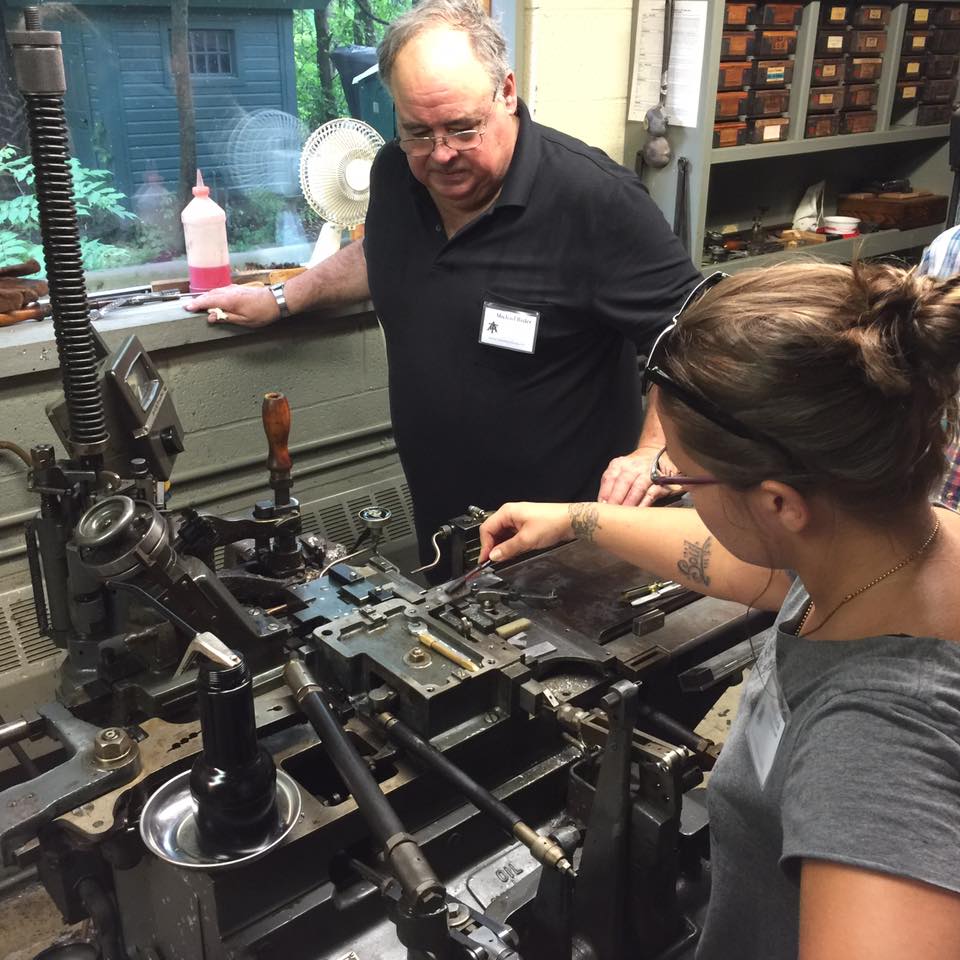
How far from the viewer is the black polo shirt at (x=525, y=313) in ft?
6.13

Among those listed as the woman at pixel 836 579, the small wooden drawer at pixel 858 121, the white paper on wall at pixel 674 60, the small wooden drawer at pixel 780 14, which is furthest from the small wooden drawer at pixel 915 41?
the woman at pixel 836 579

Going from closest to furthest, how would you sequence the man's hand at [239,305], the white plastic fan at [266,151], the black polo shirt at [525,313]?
the black polo shirt at [525,313] → the man's hand at [239,305] → the white plastic fan at [266,151]

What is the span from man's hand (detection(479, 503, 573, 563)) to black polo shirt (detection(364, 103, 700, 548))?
59cm

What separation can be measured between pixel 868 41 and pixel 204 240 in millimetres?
2438

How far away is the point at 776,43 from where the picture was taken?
305 centimetres

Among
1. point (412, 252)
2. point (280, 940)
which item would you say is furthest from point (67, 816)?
point (412, 252)

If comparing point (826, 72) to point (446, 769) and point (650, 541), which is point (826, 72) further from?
point (446, 769)

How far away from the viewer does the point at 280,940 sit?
97 cm

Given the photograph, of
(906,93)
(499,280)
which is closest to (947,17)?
(906,93)

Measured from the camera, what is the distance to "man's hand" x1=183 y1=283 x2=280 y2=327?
95.3 inches

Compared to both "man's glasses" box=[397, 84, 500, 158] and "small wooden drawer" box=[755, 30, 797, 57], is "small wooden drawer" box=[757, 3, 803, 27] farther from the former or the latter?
"man's glasses" box=[397, 84, 500, 158]

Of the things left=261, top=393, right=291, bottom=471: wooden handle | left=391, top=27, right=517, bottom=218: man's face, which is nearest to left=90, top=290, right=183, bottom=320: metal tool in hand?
left=391, top=27, right=517, bottom=218: man's face

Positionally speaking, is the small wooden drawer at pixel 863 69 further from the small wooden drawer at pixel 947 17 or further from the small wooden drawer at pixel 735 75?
the small wooden drawer at pixel 735 75

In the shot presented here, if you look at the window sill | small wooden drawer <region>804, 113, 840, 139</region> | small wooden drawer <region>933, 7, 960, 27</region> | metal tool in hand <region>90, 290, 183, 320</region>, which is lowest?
the window sill
